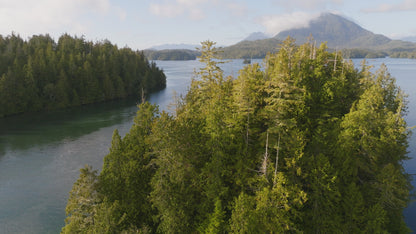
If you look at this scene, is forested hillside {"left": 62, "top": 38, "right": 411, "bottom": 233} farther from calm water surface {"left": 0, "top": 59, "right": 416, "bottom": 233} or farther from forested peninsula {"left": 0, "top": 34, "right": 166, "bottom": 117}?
forested peninsula {"left": 0, "top": 34, "right": 166, "bottom": 117}

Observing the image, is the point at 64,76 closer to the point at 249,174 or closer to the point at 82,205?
the point at 82,205

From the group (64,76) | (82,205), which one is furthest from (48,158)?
(64,76)

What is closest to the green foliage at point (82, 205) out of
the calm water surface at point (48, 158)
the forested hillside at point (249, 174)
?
the forested hillside at point (249, 174)

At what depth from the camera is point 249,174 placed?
2750 centimetres

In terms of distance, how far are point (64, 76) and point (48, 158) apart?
203 ft

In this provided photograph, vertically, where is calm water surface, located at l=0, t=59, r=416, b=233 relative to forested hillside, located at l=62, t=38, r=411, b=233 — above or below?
below

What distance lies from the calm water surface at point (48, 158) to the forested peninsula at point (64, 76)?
25.3 ft

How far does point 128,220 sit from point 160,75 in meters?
126

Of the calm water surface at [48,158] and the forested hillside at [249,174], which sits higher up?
the forested hillside at [249,174]

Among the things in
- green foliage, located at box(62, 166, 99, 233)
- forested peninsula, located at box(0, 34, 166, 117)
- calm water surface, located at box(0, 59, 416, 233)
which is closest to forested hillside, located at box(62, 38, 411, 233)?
green foliage, located at box(62, 166, 99, 233)

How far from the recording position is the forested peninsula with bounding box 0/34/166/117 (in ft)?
303

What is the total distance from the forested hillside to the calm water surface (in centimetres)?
1157

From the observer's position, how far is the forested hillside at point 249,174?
24.5 m

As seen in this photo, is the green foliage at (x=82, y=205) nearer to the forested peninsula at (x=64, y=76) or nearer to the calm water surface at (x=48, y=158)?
the calm water surface at (x=48, y=158)
